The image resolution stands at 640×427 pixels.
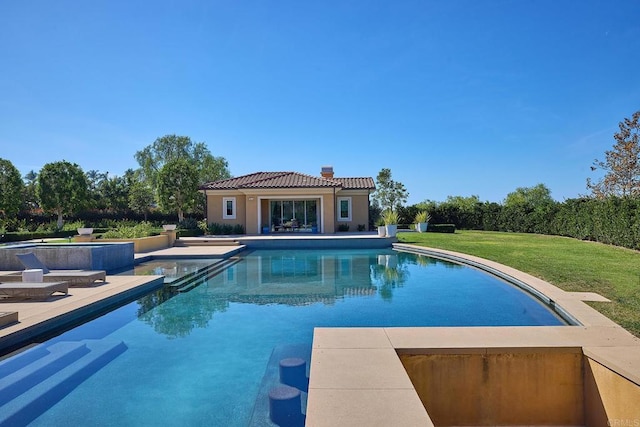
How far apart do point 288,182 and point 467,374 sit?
19.9 meters

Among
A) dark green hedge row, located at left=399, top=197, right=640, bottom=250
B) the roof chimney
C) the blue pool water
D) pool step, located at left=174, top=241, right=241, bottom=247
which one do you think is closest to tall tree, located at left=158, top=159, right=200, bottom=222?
pool step, located at left=174, top=241, right=241, bottom=247

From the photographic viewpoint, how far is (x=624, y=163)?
26.2 meters

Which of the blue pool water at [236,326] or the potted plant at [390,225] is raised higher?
the potted plant at [390,225]

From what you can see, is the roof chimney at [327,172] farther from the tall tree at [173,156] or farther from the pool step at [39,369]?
the pool step at [39,369]

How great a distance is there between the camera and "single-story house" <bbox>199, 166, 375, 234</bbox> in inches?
888

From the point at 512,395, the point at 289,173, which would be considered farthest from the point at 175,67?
the point at 512,395

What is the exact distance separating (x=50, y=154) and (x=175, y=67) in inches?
776

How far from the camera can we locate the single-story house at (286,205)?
22562 millimetres

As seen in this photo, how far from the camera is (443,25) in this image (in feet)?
42.4

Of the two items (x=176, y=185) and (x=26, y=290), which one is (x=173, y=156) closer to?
(x=176, y=185)

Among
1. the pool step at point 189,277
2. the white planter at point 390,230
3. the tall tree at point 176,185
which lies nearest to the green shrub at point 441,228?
the white planter at point 390,230

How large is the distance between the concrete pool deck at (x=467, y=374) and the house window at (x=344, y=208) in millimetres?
19782

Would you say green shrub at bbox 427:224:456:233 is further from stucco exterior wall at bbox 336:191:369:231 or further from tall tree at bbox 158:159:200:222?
tall tree at bbox 158:159:200:222

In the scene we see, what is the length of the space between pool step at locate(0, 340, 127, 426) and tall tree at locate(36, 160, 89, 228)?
2629cm
